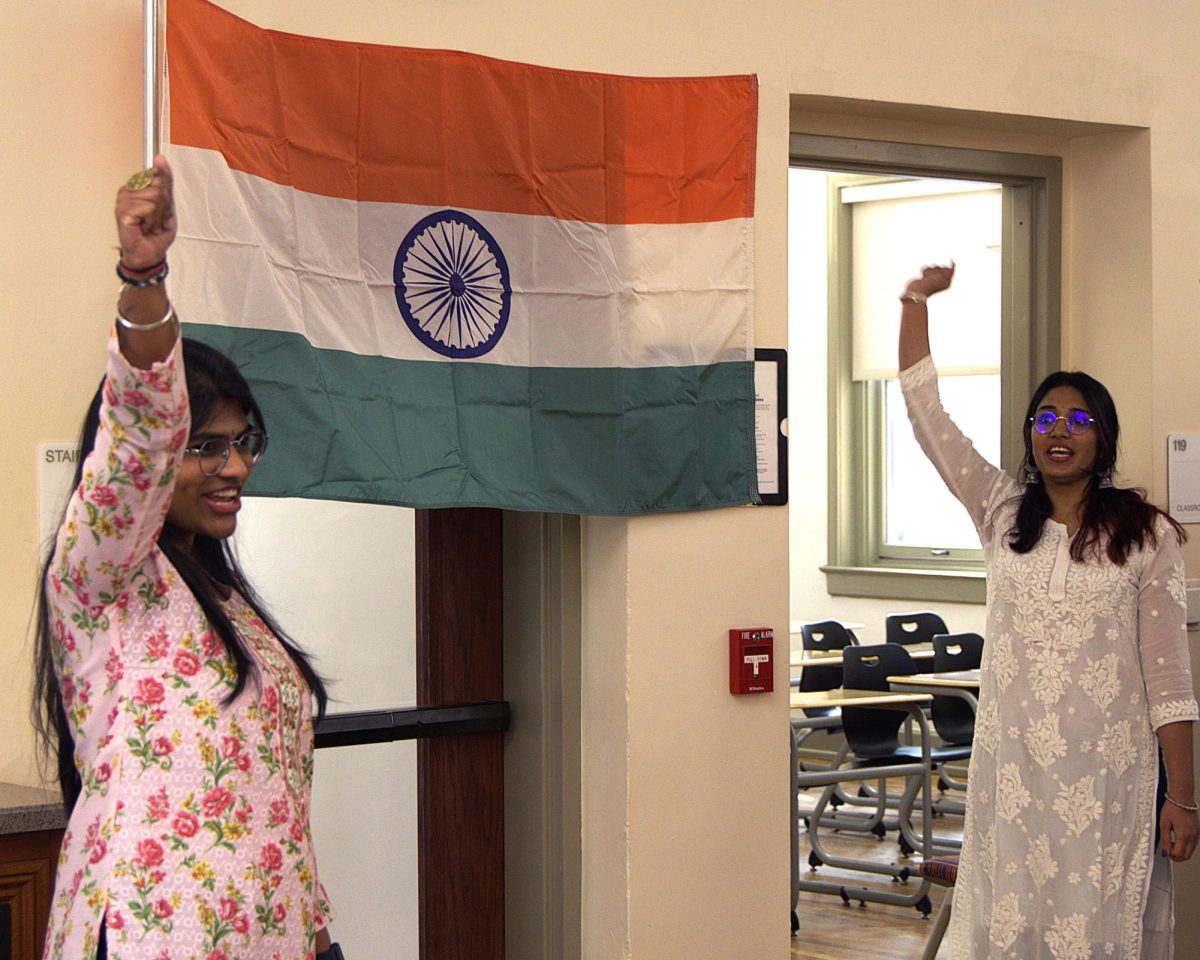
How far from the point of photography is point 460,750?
11.1 ft

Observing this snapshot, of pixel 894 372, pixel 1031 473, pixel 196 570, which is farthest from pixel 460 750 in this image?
pixel 894 372

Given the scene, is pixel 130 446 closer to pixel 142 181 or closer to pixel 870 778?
pixel 142 181

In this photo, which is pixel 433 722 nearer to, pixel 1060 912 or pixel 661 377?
pixel 661 377

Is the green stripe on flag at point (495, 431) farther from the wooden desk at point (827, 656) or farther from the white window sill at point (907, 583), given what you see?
the white window sill at point (907, 583)

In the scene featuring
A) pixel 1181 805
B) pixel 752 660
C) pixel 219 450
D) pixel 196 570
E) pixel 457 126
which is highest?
pixel 457 126

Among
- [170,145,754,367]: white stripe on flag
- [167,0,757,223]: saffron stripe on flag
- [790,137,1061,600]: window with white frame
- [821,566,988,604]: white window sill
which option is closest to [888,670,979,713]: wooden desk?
[821,566,988,604]: white window sill

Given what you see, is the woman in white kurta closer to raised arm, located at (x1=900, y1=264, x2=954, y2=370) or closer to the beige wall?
raised arm, located at (x1=900, y1=264, x2=954, y2=370)

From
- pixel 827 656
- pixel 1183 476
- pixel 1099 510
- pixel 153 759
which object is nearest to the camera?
pixel 153 759

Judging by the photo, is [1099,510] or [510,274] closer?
[510,274]

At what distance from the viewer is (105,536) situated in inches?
59.8

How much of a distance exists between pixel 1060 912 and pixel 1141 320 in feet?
5.37

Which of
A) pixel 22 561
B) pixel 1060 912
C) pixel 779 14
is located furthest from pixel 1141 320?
pixel 22 561

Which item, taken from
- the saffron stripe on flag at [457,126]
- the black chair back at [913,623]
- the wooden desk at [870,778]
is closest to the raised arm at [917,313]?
the saffron stripe on flag at [457,126]

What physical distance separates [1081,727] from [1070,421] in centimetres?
65
